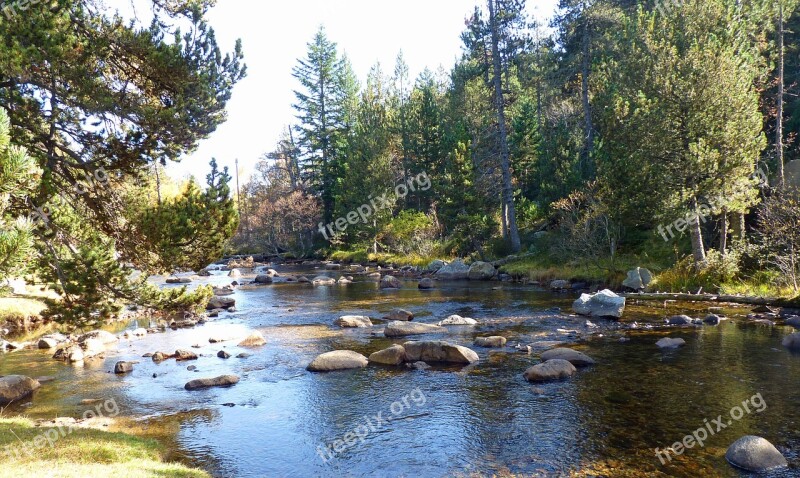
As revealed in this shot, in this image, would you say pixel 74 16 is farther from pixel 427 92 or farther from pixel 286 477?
pixel 427 92

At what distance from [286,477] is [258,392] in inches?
198

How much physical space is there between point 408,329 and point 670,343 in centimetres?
865

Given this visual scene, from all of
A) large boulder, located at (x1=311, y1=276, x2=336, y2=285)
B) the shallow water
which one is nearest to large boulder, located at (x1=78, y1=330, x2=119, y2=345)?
the shallow water

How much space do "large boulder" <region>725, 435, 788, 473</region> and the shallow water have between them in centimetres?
20

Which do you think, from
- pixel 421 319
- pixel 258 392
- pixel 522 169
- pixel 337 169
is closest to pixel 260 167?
pixel 337 169

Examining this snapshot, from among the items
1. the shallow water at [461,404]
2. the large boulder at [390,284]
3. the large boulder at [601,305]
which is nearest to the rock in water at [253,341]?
the shallow water at [461,404]

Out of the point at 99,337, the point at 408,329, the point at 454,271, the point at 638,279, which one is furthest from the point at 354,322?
the point at 454,271

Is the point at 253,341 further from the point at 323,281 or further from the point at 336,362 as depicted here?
the point at 323,281

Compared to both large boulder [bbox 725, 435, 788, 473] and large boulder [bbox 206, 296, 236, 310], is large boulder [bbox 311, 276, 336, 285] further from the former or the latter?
large boulder [bbox 725, 435, 788, 473]

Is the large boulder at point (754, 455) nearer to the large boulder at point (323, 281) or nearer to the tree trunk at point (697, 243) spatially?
the tree trunk at point (697, 243)

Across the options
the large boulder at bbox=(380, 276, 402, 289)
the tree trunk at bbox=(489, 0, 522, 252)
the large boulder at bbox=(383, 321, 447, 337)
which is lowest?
the large boulder at bbox=(383, 321, 447, 337)

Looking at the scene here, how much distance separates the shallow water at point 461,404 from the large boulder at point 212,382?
1.02 ft

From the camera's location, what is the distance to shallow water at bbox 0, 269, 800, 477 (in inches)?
370

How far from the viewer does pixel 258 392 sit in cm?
1373
